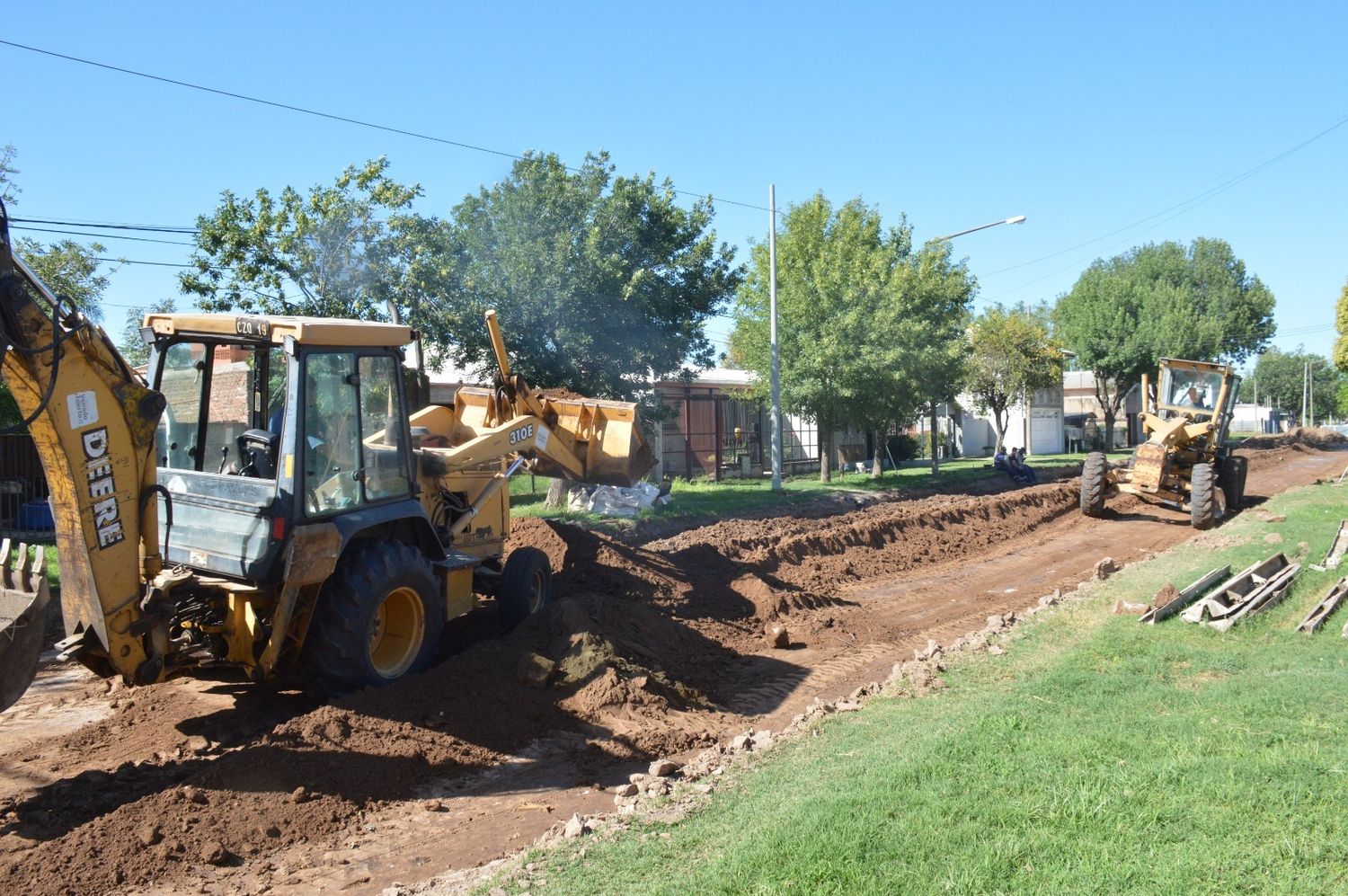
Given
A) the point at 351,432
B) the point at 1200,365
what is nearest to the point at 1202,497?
the point at 1200,365

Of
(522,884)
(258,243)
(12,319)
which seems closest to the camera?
(522,884)

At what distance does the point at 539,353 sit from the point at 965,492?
13806 millimetres

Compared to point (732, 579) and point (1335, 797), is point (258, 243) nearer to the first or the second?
point (732, 579)

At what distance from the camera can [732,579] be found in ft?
42.2

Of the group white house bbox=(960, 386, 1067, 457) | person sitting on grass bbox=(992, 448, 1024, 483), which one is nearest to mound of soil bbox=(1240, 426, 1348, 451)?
white house bbox=(960, 386, 1067, 457)

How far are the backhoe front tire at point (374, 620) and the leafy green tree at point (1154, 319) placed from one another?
47053 millimetres

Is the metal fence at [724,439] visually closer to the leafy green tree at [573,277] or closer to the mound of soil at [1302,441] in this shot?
the leafy green tree at [573,277]

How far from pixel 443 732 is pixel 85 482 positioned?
9.32 feet

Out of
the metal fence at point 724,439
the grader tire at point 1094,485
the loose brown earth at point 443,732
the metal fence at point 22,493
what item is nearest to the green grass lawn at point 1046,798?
the loose brown earth at point 443,732

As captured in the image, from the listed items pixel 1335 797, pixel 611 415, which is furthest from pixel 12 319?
pixel 1335 797

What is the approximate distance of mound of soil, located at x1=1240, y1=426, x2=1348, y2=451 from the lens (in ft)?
153

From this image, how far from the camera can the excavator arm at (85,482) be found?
17.8ft

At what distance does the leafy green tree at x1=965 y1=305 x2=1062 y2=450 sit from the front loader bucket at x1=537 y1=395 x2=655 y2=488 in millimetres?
31571

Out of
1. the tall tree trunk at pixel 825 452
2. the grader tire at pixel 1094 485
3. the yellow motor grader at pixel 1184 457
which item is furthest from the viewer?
the tall tree trunk at pixel 825 452
